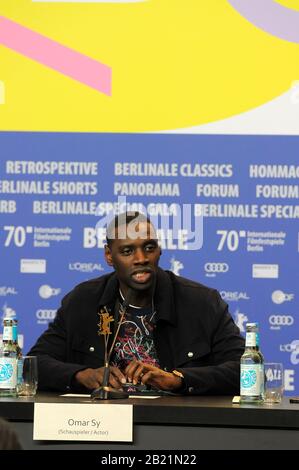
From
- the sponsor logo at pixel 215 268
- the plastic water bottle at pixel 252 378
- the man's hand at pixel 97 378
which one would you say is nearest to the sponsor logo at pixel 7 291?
the sponsor logo at pixel 215 268

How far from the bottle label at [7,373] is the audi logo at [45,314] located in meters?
1.86

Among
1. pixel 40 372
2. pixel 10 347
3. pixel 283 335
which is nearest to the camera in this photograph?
pixel 10 347

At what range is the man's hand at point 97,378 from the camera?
315 cm

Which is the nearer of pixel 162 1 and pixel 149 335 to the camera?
pixel 149 335

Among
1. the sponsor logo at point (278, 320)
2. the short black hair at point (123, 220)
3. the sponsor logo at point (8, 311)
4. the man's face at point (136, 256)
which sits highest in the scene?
the short black hair at point (123, 220)

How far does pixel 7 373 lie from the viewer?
304cm

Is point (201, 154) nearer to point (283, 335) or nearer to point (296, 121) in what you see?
point (296, 121)

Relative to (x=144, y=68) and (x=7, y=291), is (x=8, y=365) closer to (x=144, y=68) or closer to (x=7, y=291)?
(x=7, y=291)

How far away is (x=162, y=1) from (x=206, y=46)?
1.11ft

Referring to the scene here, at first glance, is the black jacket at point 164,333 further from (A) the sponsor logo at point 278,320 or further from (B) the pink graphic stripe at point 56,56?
(B) the pink graphic stripe at point 56,56

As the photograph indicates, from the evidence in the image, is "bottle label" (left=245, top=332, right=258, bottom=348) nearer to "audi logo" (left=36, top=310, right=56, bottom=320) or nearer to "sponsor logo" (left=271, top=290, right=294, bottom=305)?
"sponsor logo" (left=271, top=290, right=294, bottom=305)

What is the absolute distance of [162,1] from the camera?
195 inches

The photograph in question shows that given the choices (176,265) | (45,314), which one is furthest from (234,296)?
(45,314)

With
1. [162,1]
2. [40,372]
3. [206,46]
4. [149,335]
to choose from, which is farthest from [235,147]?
[40,372]
